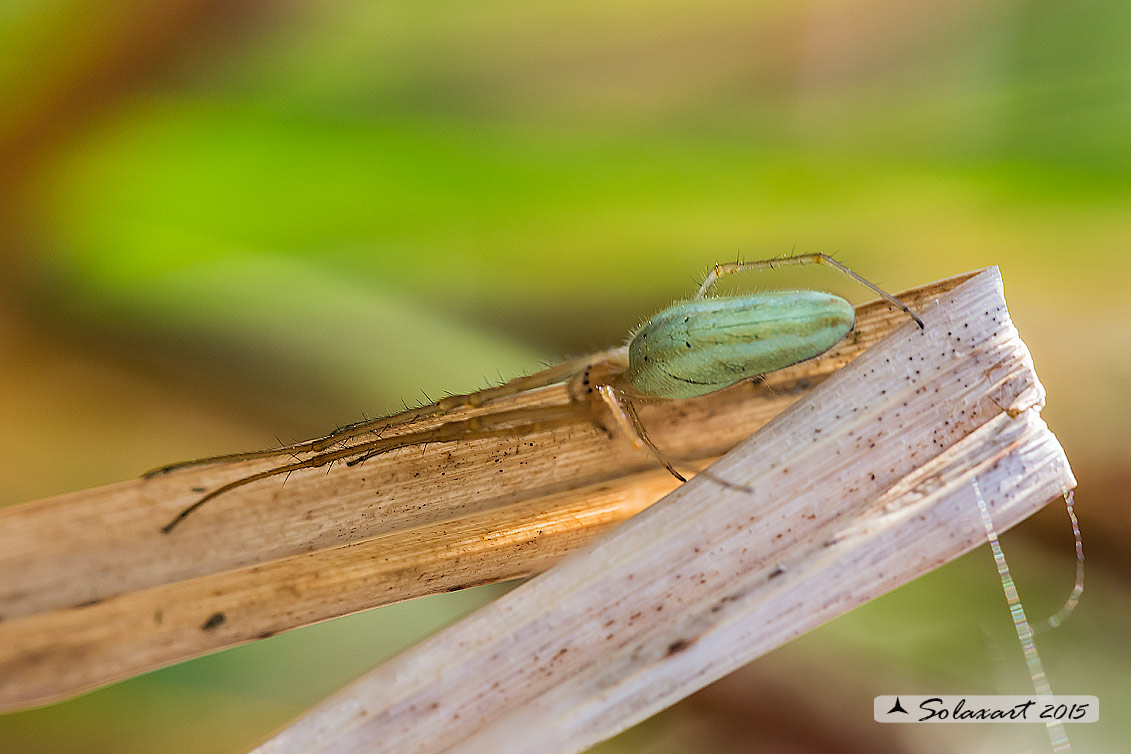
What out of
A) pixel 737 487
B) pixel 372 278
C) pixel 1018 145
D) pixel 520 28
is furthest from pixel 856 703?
pixel 520 28

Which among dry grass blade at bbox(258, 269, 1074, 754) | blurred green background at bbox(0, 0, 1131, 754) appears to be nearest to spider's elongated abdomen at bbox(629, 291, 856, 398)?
dry grass blade at bbox(258, 269, 1074, 754)

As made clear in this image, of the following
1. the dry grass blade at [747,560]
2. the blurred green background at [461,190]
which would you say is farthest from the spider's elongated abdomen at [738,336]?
the blurred green background at [461,190]

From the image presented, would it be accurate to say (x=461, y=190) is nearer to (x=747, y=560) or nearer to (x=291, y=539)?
(x=291, y=539)

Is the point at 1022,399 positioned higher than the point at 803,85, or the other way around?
the point at 803,85

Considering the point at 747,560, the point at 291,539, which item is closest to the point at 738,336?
the point at 747,560

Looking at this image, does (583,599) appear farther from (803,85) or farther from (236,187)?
(803,85)

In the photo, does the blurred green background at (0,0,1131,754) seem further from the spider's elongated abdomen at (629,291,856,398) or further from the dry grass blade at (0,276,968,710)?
the spider's elongated abdomen at (629,291,856,398)
